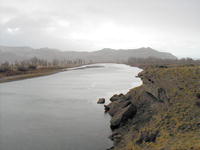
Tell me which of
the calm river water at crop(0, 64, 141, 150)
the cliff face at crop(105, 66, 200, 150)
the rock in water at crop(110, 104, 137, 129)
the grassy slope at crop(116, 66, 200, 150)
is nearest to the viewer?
the grassy slope at crop(116, 66, 200, 150)

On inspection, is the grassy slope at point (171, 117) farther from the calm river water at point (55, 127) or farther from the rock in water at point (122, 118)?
the calm river water at point (55, 127)

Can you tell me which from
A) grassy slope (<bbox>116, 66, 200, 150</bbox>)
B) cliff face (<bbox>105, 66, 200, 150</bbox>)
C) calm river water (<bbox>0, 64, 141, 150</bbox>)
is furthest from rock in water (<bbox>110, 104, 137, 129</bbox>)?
calm river water (<bbox>0, 64, 141, 150</bbox>)

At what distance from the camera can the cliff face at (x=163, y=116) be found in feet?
59.1

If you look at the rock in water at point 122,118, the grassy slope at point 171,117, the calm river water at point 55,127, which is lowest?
the calm river water at point 55,127

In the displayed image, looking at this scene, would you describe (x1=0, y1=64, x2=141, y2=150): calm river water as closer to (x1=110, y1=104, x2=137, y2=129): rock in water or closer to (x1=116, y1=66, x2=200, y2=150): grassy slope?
(x1=110, y1=104, x2=137, y2=129): rock in water

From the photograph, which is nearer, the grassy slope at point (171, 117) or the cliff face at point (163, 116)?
the grassy slope at point (171, 117)

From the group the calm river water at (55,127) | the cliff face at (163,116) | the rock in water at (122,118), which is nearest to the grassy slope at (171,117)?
the cliff face at (163,116)

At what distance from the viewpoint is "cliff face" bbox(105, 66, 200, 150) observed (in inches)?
709

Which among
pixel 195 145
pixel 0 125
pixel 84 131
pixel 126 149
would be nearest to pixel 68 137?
pixel 84 131

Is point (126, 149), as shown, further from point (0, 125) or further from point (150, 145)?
point (0, 125)

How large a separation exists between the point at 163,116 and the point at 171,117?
142cm

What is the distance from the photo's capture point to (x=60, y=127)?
30375 millimetres

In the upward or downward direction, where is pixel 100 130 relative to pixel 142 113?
downward

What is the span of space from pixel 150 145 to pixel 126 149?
3507mm
